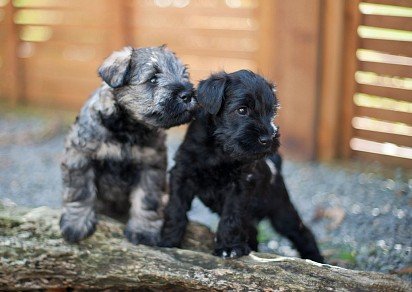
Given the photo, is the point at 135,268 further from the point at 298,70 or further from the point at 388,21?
the point at 388,21

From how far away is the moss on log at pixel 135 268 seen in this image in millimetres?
3787

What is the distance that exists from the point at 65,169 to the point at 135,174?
458 millimetres

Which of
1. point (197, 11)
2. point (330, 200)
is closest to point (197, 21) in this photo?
point (197, 11)

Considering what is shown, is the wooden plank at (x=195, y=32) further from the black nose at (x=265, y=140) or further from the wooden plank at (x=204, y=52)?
the black nose at (x=265, y=140)

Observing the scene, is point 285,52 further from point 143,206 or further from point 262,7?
point 143,206

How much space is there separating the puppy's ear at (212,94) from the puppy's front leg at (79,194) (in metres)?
0.86

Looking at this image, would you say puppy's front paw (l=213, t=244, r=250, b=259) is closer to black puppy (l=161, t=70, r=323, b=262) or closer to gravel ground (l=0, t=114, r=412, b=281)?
black puppy (l=161, t=70, r=323, b=262)

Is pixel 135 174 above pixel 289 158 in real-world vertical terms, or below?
above

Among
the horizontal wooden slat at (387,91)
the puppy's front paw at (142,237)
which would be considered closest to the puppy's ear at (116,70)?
the puppy's front paw at (142,237)

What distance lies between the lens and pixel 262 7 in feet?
22.7

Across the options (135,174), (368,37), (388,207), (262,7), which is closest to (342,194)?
(388,207)

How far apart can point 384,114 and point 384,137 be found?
23 centimetres

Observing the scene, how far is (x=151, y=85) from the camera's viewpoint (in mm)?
4219

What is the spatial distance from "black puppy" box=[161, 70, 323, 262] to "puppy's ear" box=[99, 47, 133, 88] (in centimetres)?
52
